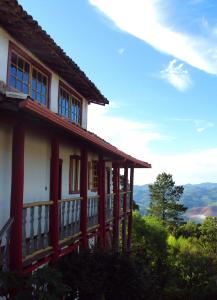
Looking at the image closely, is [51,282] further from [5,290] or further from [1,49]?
[1,49]

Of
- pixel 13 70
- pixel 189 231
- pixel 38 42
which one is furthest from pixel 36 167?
pixel 189 231

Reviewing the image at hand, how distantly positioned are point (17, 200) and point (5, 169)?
2105 mm

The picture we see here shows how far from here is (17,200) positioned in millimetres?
7848

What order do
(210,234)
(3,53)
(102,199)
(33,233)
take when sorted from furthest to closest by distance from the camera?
Answer: (210,234) < (102,199) < (3,53) < (33,233)

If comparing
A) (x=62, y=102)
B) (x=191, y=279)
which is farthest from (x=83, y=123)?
(x=191, y=279)

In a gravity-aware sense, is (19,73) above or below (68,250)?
above

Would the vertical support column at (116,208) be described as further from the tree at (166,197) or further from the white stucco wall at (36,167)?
A: the tree at (166,197)

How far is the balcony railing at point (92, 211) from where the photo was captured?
1415cm

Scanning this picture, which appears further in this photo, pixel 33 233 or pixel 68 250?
pixel 68 250

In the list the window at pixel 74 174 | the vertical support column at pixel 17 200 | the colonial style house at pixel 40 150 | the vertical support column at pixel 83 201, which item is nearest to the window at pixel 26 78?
the colonial style house at pixel 40 150

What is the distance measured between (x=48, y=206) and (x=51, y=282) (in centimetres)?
292

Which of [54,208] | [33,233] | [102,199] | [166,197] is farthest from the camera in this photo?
[166,197]

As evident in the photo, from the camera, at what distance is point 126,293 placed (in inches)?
441

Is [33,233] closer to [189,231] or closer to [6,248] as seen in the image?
[6,248]
